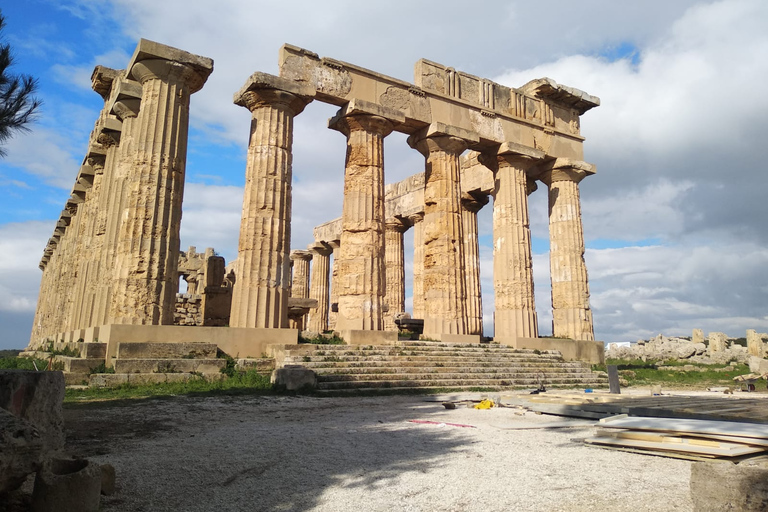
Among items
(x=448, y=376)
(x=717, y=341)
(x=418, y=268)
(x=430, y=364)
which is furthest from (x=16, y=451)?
(x=717, y=341)

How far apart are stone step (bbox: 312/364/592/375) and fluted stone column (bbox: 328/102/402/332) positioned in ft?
9.21

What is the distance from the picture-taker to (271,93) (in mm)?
15141

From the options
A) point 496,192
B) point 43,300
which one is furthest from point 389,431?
point 43,300

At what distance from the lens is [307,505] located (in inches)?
140

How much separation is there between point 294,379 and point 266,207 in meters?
5.57

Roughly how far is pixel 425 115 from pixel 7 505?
56.7 feet

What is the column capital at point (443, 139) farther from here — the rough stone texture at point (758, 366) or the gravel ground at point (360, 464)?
the rough stone texture at point (758, 366)

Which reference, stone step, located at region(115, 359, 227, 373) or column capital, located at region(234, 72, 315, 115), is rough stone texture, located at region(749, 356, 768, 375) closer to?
column capital, located at region(234, 72, 315, 115)

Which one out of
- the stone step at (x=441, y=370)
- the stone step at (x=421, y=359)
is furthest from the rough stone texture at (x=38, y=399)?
the stone step at (x=421, y=359)

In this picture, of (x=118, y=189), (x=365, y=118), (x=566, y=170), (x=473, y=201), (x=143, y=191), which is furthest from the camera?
(x=473, y=201)

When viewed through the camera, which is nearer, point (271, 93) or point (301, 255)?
point (271, 93)

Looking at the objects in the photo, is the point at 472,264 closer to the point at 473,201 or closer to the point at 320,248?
the point at 473,201

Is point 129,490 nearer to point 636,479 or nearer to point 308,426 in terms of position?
point 308,426

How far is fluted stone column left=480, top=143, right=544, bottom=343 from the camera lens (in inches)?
763
